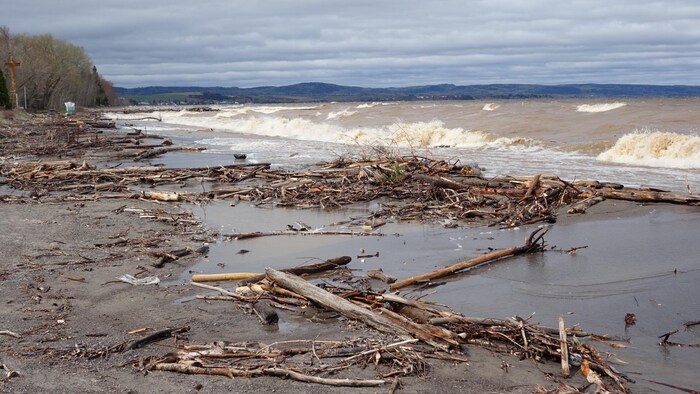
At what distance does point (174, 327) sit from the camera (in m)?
5.54

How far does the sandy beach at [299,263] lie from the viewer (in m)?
4.60

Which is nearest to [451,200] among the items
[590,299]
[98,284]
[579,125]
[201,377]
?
[590,299]

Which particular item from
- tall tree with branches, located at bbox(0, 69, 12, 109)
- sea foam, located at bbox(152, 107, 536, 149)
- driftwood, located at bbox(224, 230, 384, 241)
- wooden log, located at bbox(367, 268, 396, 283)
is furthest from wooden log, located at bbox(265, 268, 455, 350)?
tall tree with branches, located at bbox(0, 69, 12, 109)

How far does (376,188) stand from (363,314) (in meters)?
7.32

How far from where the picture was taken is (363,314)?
549 cm

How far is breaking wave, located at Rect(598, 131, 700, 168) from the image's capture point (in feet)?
59.6

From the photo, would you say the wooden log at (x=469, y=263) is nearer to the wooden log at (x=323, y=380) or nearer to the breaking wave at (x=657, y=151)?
the wooden log at (x=323, y=380)

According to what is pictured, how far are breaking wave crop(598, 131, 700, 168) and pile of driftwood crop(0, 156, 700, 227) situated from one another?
7.40 m

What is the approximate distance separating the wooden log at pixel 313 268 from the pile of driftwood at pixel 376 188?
3267 millimetres

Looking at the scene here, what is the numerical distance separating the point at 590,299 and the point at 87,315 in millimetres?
4526

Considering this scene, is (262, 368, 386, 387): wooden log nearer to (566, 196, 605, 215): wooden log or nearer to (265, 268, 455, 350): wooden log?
(265, 268, 455, 350): wooden log

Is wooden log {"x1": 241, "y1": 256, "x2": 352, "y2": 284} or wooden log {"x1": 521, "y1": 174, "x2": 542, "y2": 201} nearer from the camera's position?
wooden log {"x1": 241, "y1": 256, "x2": 352, "y2": 284}

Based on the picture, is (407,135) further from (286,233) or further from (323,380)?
(323,380)

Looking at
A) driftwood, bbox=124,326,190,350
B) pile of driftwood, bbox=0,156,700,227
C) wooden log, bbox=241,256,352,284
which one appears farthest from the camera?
pile of driftwood, bbox=0,156,700,227
